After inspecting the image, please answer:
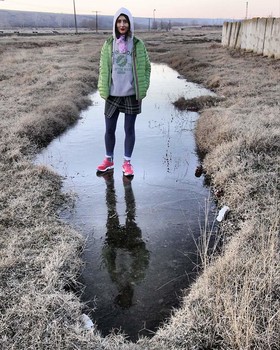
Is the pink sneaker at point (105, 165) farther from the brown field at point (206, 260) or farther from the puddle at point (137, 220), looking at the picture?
the brown field at point (206, 260)

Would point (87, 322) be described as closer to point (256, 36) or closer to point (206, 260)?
point (206, 260)

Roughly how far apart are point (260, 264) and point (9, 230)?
2755 mm

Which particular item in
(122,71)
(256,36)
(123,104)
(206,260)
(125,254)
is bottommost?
(125,254)

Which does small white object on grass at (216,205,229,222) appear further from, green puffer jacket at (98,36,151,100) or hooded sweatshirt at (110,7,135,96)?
hooded sweatshirt at (110,7,135,96)


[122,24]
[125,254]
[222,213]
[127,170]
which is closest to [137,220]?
[125,254]

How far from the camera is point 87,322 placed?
2.99 metres

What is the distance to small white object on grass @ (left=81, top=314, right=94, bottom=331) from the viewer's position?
9.58ft

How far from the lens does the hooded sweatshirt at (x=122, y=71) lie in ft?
16.8

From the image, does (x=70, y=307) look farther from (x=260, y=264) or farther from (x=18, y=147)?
(x=18, y=147)

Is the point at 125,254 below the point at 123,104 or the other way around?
below

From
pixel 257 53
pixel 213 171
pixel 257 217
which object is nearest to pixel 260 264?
pixel 257 217

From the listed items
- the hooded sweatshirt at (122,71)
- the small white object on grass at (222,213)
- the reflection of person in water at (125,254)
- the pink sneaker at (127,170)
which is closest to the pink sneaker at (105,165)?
the pink sneaker at (127,170)

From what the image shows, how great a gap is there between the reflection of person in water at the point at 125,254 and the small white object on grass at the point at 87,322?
0.36m

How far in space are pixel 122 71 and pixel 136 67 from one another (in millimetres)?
220
